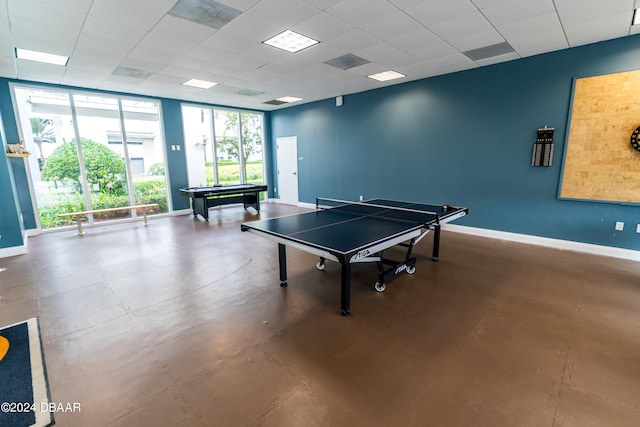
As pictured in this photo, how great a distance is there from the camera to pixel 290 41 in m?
3.85

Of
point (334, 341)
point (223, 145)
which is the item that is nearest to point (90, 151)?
point (223, 145)

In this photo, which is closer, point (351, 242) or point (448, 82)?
point (351, 242)

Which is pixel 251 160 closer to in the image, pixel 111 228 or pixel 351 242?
pixel 111 228

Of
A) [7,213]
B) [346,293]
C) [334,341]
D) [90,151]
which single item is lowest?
[334,341]

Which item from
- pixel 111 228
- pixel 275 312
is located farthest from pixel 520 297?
pixel 111 228

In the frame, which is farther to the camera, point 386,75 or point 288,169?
point 288,169

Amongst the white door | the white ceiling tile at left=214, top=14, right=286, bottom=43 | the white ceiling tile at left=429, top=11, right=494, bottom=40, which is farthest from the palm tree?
the white ceiling tile at left=429, top=11, right=494, bottom=40

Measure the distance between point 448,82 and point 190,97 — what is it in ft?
20.2

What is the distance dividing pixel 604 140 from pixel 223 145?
854 cm

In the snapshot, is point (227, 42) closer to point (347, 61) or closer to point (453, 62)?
point (347, 61)

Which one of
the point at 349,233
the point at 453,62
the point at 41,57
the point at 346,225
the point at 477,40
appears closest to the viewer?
the point at 349,233

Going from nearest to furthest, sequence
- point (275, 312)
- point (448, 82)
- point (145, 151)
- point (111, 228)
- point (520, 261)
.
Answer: point (275, 312) → point (520, 261) → point (448, 82) → point (111, 228) → point (145, 151)

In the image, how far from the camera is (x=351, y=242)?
2438 mm

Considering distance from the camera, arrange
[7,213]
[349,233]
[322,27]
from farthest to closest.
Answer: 1. [7,213]
2. [322,27]
3. [349,233]
